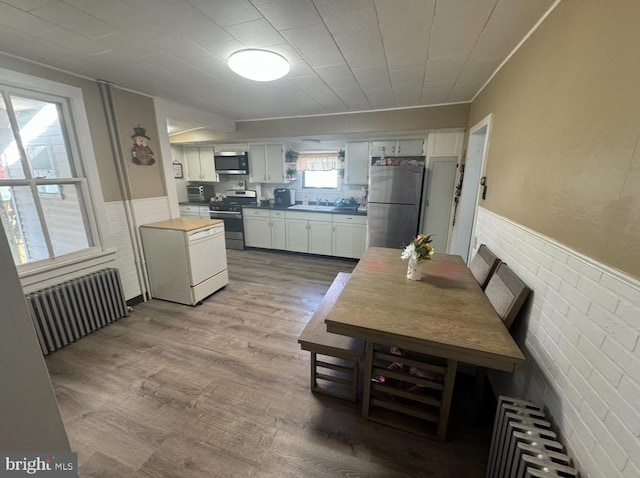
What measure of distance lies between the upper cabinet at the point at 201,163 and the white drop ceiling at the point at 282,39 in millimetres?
2522

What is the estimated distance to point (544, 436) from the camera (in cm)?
101

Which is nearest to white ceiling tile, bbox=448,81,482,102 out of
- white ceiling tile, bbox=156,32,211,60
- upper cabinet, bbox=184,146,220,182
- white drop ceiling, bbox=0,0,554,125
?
white drop ceiling, bbox=0,0,554,125

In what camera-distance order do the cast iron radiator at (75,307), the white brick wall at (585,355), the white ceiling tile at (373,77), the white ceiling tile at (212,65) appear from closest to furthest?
the white brick wall at (585,355), the white ceiling tile at (212,65), the cast iron radiator at (75,307), the white ceiling tile at (373,77)

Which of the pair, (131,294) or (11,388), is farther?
(131,294)

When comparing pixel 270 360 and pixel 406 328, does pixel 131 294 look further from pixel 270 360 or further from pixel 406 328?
pixel 406 328

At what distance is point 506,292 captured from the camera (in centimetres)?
154

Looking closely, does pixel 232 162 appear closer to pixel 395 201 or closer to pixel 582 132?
pixel 395 201

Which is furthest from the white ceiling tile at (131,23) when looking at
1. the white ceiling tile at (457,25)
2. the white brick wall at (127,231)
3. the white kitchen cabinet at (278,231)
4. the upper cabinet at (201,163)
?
the upper cabinet at (201,163)

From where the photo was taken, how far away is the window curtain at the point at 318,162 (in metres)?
4.82

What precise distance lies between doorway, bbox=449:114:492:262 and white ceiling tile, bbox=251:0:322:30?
2099mm

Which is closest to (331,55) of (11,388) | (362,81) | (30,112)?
(362,81)

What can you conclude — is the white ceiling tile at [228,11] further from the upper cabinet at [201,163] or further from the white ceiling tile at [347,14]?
the upper cabinet at [201,163]

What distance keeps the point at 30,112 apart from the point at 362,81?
294 centimetres

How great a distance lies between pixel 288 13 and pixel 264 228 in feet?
12.3
